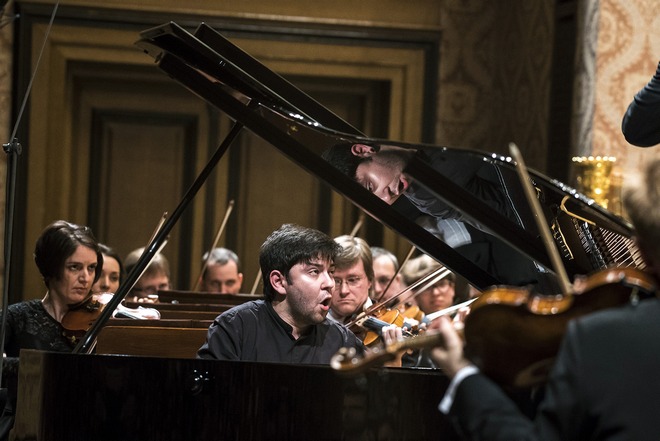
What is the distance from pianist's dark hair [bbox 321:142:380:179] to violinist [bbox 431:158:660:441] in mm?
950

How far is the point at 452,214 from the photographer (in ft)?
7.50

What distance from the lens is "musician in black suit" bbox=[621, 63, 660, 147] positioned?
252 centimetres

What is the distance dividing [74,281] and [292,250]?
856 mm

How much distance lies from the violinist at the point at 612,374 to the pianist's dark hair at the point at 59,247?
91.1 inches

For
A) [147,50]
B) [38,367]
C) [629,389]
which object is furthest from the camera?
[147,50]

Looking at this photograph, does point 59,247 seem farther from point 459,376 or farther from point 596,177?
point 459,376

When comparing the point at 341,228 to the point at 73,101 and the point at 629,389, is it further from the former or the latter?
the point at 629,389

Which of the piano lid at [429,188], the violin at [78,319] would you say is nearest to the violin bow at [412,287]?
the violin at [78,319]

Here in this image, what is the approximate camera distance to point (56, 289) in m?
3.43

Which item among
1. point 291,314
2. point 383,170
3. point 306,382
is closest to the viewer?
point 306,382

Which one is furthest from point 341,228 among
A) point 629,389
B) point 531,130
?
point 629,389

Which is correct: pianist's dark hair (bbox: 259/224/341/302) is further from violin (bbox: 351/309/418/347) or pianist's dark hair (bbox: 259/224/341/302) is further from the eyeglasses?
the eyeglasses

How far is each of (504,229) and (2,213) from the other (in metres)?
3.79

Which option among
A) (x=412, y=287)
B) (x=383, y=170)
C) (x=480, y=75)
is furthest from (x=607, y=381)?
(x=480, y=75)
